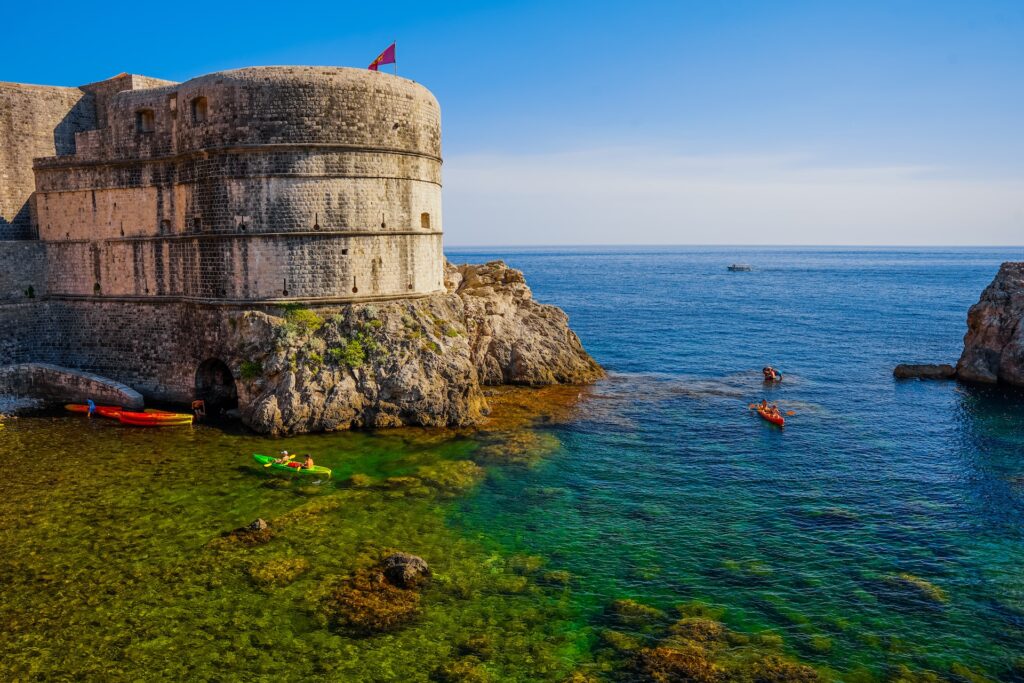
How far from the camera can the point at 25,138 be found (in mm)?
30609

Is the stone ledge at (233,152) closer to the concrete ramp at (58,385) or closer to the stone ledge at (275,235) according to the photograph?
the stone ledge at (275,235)

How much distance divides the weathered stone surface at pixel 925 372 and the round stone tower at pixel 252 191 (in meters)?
26.6

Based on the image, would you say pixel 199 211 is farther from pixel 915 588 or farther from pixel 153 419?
pixel 915 588

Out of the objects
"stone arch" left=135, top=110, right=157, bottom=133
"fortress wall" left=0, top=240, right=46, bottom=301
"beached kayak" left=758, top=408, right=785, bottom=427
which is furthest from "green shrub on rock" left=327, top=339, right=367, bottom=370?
"beached kayak" left=758, top=408, right=785, bottom=427

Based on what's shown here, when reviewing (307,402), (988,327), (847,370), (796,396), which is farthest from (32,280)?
(988,327)

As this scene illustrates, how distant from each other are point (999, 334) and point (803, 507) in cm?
2322

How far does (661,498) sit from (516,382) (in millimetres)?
14087

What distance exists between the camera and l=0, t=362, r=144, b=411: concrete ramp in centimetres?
2809

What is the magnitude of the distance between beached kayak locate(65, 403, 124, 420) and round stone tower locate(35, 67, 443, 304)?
4638 millimetres

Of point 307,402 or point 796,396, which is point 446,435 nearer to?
point 307,402

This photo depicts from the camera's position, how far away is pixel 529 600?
49.7 feet

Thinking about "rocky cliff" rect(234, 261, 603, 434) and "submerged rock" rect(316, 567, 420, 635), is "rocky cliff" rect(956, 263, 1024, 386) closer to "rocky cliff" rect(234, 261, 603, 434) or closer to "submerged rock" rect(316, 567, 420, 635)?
"rocky cliff" rect(234, 261, 603, 434)

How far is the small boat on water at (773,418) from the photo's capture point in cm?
2903

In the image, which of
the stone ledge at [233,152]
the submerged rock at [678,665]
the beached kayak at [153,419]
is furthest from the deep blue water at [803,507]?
the stone ledge at [233,152]
